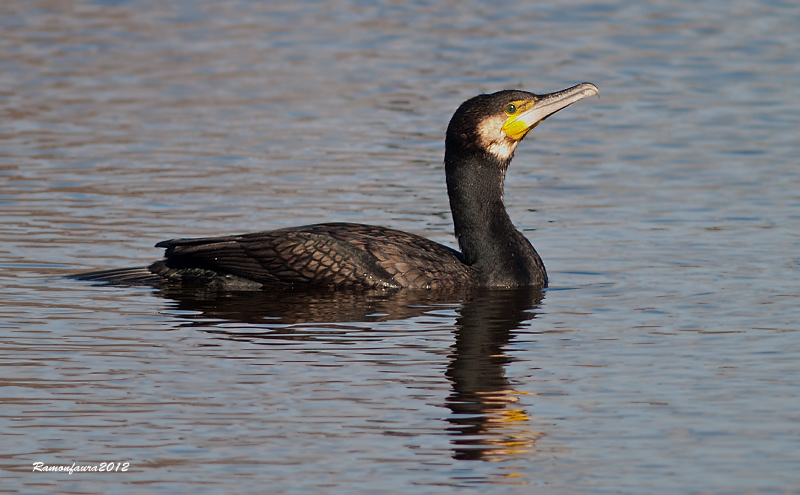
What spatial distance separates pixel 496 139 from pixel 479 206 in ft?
1.66

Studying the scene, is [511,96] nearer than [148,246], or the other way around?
[511,96]

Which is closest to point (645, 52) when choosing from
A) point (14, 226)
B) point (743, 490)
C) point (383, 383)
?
point (14, 226)

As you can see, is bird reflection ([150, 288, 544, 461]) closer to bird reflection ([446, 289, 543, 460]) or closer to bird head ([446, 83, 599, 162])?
bird reflection ([446, 289, 543, 460])

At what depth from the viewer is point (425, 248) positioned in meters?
10.6

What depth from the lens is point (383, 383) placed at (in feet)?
26.1

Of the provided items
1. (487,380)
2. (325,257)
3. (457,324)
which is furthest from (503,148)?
(487,380)

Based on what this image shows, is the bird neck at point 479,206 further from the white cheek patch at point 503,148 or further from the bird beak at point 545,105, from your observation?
the bird beak at point 545,105

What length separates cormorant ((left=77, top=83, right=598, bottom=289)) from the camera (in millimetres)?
10484

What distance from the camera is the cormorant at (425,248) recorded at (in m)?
10.5

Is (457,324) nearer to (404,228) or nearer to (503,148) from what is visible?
(503,148)

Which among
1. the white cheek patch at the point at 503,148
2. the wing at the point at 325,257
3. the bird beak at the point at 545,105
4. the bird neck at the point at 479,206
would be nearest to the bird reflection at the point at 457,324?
the wing at the point at 325,257

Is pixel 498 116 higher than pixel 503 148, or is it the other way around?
pixel 498 116

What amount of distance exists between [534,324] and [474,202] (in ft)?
5.58

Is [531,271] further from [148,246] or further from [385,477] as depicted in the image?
[385,477]
